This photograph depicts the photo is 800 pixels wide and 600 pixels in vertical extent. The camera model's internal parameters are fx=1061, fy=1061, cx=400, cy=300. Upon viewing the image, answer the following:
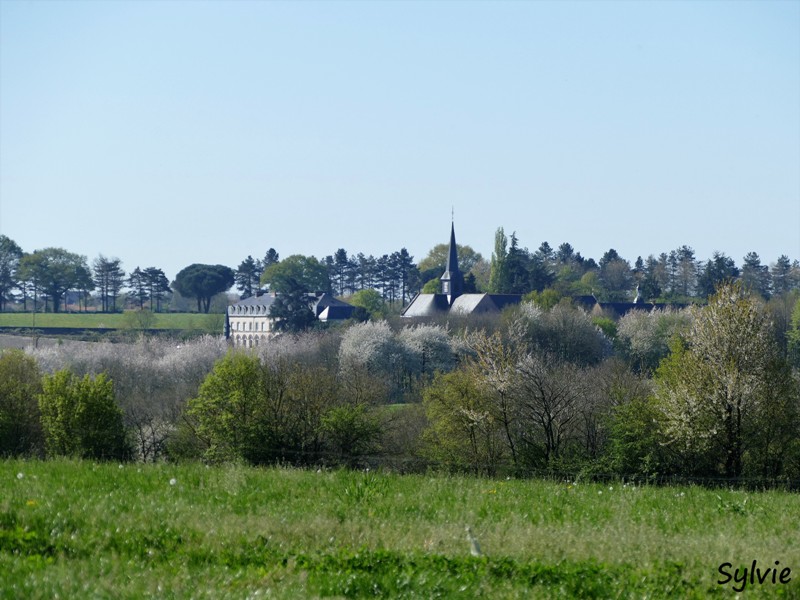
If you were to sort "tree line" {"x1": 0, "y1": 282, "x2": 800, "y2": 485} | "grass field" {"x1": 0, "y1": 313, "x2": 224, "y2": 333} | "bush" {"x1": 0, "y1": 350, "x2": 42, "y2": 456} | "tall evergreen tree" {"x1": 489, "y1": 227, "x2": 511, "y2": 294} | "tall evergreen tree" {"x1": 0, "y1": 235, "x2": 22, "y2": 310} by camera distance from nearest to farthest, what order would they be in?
"tree line" {"x1": 0, "y1": 282, "x2": 800, "y2": 485}
"bush" {"x1": 0, "y1": 350, "x2": 42, "y2": 456}
"grass field" {"x1": 0, "y1": 313, "x2": 224, "y2": 333}
"tall evergreen tree" {"x1": 0, "y1": 235, "x2": 22, "y2": 310}
"tall evergreen tree" {"x1": 489, "y1": 227, "x2": 511, "y2": 294}

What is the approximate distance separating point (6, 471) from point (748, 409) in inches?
898

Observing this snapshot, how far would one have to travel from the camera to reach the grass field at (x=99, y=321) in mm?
106875

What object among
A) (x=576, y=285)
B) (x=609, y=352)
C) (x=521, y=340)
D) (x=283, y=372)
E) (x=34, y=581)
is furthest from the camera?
(x=576, y=285)

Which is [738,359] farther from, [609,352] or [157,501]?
[609,352]

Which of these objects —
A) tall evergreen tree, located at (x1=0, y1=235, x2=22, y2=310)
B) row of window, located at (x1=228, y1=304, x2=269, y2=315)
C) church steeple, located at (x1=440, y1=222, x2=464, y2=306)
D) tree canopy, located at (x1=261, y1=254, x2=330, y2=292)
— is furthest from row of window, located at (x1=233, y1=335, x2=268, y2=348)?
tree canopy, located at (x1=261, y1=254, x2=330, y2=292)

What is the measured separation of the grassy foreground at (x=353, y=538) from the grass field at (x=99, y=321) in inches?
3795

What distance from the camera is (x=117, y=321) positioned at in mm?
Result: 116438

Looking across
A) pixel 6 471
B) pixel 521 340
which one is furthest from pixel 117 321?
pixel 6 471

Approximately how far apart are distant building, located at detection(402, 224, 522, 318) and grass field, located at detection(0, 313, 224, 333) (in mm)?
23045

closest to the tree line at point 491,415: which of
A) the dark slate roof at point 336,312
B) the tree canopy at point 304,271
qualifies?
the dark slate roof at point 336,312

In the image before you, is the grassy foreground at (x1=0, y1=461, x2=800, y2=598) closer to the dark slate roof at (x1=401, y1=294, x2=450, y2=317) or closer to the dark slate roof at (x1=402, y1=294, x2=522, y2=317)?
the dark slate roof at (x1=402, y1=294, x2=522, y2=317)

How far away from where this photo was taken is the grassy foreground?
828cm

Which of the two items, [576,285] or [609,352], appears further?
[576,285]

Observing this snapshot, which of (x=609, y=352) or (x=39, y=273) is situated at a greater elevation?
(x=39, y=273)
